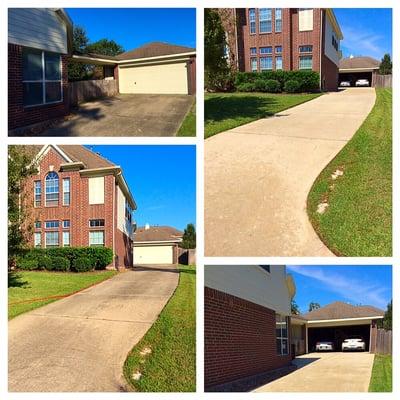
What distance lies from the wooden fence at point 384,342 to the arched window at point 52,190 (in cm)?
1239

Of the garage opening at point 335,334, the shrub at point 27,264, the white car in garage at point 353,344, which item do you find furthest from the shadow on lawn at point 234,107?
the garage opening at point 335,334

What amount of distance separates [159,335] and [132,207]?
2.74m

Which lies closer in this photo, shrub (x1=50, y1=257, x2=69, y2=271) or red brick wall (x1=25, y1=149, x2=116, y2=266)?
red brick wall (x1=25, y1=149, x2=116, y2=266)

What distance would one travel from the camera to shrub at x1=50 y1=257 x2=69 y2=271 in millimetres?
8844

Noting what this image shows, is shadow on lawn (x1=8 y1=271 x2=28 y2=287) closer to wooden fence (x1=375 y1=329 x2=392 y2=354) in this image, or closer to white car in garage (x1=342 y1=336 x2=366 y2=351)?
wooden fence (x1=375 y1=329 x2=392 y2=354)

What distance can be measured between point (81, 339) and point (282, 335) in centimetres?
702

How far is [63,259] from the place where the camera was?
29.5 ft

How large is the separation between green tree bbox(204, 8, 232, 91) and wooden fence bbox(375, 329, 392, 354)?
1045 centimetres

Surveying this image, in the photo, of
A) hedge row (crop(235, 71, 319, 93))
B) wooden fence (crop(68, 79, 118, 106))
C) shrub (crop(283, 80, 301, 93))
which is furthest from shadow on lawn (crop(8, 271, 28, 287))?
shrub (crop(283, 80, 301, 93))

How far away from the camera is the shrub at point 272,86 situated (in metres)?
13.8

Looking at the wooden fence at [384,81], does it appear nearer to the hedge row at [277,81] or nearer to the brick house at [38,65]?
the hedge row at [277,81]

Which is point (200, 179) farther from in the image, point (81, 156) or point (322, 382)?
point (322, 382)

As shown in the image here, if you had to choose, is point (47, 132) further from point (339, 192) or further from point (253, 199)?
point (339, 192)
